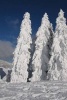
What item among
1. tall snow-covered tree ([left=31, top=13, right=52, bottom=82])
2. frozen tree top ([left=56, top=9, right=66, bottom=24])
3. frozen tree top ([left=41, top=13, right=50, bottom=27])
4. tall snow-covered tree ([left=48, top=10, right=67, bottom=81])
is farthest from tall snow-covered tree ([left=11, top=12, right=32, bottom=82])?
frozen tree top ([left=56, top=9, right=66, bottom=24])

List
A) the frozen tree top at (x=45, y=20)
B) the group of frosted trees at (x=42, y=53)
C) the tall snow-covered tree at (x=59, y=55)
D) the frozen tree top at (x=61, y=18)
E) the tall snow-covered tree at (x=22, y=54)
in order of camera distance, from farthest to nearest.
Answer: the frozen tree top at (x=45, y=20)
the frozen tree top at (x=61, y=18)
the tall snow-covered tree at (x=22, y=54)
the group of frosted trees at (x=42, y=53)
the tall snow-covered tree at (x=59, y=55)

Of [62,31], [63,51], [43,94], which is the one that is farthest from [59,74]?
[43,94]

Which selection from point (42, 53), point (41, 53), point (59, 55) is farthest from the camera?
point (42, 53)

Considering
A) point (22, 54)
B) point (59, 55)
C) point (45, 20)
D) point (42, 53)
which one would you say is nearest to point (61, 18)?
point (45, 20)

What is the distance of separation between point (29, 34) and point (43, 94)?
40116 mm

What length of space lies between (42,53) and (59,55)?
4.52 m

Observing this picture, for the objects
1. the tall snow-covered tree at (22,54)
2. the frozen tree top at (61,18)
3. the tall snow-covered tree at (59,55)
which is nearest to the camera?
the tall snow-covered tree at (59,55)

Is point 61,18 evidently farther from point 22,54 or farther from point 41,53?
point 22,54

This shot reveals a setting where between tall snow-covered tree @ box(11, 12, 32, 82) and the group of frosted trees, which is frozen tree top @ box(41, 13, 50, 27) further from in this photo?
tall snow-covered tree @ box(11, 12, 32, 82)

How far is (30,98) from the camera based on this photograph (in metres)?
7.97

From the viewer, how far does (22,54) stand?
46969 mm

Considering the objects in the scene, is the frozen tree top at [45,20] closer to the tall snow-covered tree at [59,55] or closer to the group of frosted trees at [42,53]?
the group of frosted trees at [42,53]

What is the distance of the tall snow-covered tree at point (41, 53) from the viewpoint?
45.5m

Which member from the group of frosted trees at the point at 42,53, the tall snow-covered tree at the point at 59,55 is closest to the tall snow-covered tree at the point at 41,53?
the group of frosted trees at the point at 42,53
